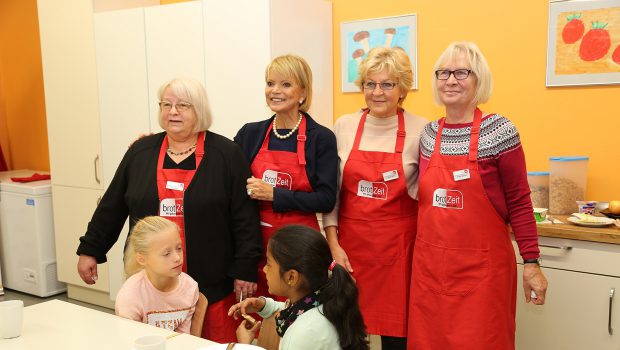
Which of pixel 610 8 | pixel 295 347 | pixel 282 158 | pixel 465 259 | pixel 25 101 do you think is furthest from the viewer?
pixel 25 101

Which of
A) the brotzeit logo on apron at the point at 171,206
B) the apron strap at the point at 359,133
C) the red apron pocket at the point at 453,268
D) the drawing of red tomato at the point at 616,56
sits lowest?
the red apron pocket at the point at 453,268

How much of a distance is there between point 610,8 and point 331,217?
63.1 inches

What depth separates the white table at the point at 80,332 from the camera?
1485 millimetres

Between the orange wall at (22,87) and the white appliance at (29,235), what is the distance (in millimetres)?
598

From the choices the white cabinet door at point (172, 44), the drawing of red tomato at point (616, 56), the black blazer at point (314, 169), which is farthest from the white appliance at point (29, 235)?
the drawing of red tomato at point (616, 56)

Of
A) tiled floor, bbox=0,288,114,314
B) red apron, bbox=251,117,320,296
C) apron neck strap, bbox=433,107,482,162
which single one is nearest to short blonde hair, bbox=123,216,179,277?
red apron, bbox=251,117,320,296

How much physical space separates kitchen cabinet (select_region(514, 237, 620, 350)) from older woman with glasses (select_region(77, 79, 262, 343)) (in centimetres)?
127

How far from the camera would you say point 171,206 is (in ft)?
6.24

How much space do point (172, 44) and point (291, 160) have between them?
1591 millimetres

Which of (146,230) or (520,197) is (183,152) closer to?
(146,230)

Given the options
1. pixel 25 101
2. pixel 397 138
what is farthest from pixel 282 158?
pixel 25 101

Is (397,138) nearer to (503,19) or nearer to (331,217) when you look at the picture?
(331,217)

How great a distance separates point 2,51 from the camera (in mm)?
4789

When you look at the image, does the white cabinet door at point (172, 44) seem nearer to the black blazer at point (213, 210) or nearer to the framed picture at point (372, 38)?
the framed picture at point (372, 38)
